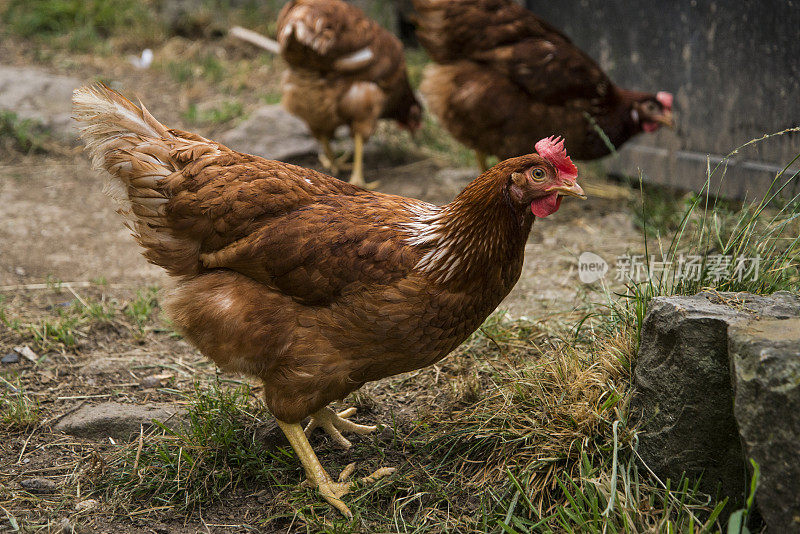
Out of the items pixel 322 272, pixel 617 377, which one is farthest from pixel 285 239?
pixel 617 377

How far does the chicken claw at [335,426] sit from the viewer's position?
121 inches

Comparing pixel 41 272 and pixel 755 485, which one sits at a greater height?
pixel 755 485

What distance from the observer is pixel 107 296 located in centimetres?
428

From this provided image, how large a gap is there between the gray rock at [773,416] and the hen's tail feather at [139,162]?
201cm

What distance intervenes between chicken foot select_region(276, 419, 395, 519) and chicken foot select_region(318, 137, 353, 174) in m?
4.08

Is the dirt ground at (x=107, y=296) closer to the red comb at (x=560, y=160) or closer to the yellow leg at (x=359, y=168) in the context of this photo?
the yellow leg at (x=359, y=168)

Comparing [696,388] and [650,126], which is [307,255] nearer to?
[696,388]

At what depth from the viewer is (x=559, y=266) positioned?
180 inches

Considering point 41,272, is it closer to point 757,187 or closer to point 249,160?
point 249,160

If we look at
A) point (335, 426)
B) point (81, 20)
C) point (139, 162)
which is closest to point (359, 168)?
point (335, 426)

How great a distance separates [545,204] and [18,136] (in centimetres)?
564

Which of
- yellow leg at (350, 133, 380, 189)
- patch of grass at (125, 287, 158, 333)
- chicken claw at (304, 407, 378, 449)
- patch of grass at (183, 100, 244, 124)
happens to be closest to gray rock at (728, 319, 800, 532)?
chicken claw at (304, 407, 378, 449)

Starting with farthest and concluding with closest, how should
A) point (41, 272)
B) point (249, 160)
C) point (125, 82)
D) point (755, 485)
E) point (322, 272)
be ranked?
point (125, 82), point (41, 272), point (249, 160), point (322, 272), point (755, 485)

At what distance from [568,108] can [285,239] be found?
132 inches
